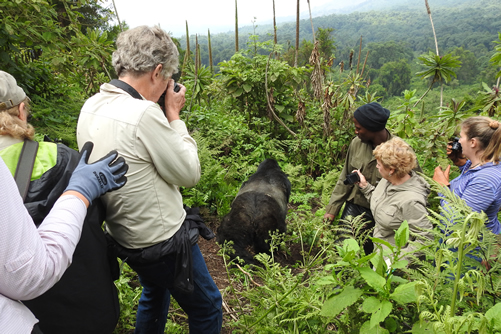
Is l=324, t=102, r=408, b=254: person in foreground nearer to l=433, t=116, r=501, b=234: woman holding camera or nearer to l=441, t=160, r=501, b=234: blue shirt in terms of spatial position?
l=433, t=116, r=501, b=234: woman holding camera

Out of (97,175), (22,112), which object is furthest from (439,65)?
(22,112)

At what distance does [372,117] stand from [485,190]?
3.24ft

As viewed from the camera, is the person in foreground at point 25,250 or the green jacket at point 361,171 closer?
the person in foreground at point 25,250

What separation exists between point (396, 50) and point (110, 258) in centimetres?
8835

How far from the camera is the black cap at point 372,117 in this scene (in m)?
2.68

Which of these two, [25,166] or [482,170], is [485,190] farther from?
[25,166]

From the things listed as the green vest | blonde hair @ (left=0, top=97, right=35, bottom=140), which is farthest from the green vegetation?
blonde hair @ (left=0, top=97, right=35, bottom=140)

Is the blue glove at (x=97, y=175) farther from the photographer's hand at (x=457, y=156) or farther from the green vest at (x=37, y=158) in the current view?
the photographer's hand at (x=457, y=156)

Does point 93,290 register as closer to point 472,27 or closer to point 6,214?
point 6,214

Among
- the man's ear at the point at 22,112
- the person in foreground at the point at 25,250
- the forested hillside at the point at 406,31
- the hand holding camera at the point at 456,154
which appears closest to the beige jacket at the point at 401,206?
the hand holding camera at the point at 456,154

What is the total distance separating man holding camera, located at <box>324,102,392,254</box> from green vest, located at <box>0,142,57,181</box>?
85.0 inches

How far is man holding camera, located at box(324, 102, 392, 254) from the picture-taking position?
2.71m

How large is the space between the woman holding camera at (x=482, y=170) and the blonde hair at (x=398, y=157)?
338 millimetres

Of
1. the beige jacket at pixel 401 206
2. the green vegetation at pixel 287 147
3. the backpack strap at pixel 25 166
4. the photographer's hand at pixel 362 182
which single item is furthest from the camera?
the photographer's hand at pixel 362 182
